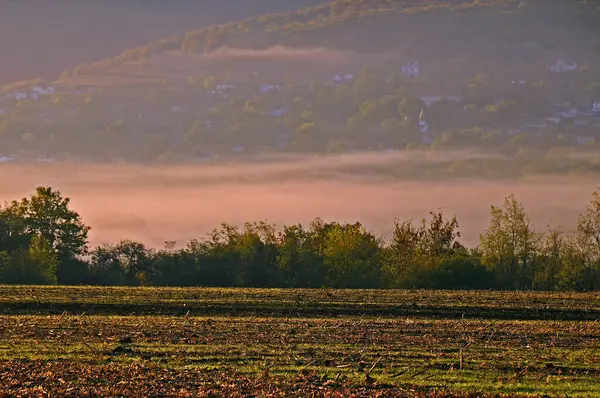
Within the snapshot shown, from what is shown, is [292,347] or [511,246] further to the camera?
[511,246]

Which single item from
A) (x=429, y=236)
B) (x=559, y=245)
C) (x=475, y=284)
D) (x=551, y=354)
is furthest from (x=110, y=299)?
(x=559, y=245)

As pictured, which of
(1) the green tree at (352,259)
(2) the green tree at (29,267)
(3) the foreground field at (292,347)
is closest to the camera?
(3) the foreground field at (292,347)

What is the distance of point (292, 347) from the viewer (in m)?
31.6

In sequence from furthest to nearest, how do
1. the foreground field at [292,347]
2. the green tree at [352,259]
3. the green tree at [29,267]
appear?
the green tree at [352,259]
the green tree at [29,267]
the foreground field at [292,347]

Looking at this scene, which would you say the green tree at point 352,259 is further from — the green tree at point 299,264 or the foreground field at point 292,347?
the foreground field at point 292,347

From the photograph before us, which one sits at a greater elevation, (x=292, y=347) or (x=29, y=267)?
(x=29, y=267)

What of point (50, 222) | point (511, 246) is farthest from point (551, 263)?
point (50, 222)

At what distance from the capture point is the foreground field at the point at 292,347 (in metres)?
24.4

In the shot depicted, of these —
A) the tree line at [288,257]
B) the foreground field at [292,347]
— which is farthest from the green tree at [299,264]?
the foreground field at [292,347]

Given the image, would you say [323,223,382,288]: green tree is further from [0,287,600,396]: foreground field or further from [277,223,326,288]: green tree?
[0,287,600,396]: foreground field

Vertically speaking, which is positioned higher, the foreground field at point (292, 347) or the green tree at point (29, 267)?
the green tree at point (29, 267)

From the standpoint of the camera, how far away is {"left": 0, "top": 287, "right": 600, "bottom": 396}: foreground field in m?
24.4

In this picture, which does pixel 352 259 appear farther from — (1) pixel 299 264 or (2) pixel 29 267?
(2) pixel 29 267

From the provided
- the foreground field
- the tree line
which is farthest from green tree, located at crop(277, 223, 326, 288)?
the foreground field
